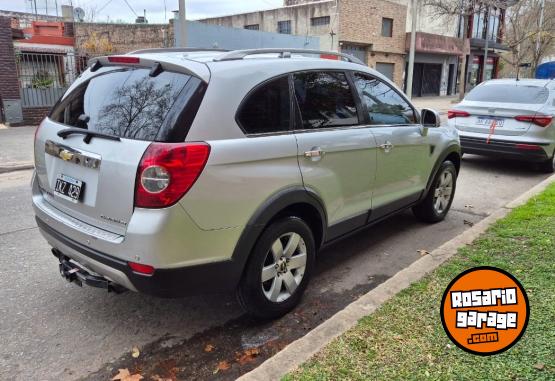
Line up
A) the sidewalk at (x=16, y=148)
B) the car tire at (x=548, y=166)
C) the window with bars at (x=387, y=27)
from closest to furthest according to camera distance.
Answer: the car tire at (x=548, y=166) → the sidewalk at (x=16, y=148) → the window with bars at (x=387, y=27)

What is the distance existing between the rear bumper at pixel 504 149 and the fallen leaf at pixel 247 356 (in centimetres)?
680

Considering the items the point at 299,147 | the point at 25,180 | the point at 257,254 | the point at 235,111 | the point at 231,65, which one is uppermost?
the point at 231,65

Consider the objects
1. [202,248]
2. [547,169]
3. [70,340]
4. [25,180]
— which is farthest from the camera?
[547,169]

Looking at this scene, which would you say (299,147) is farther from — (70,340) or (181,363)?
(70,340)

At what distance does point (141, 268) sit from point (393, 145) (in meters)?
2.56

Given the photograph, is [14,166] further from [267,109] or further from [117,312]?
[267,109]

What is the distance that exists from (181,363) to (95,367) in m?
0.51

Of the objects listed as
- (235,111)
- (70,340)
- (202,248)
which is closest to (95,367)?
(70,340)

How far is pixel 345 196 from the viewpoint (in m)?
3.84

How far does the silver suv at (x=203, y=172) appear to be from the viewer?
2.70 metres

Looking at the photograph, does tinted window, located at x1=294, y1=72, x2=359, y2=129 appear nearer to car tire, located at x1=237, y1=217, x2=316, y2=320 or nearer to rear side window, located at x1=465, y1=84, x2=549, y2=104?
car tire, located at x1=237, y1=217, x2=316, y2=320

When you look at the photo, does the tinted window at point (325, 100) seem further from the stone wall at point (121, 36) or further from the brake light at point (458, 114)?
the stone wall at point (121, 36)

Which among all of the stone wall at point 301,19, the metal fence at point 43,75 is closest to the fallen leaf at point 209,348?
the metal fence at point 43,75

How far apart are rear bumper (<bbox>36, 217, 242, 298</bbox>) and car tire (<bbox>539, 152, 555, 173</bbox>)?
24.9ft
